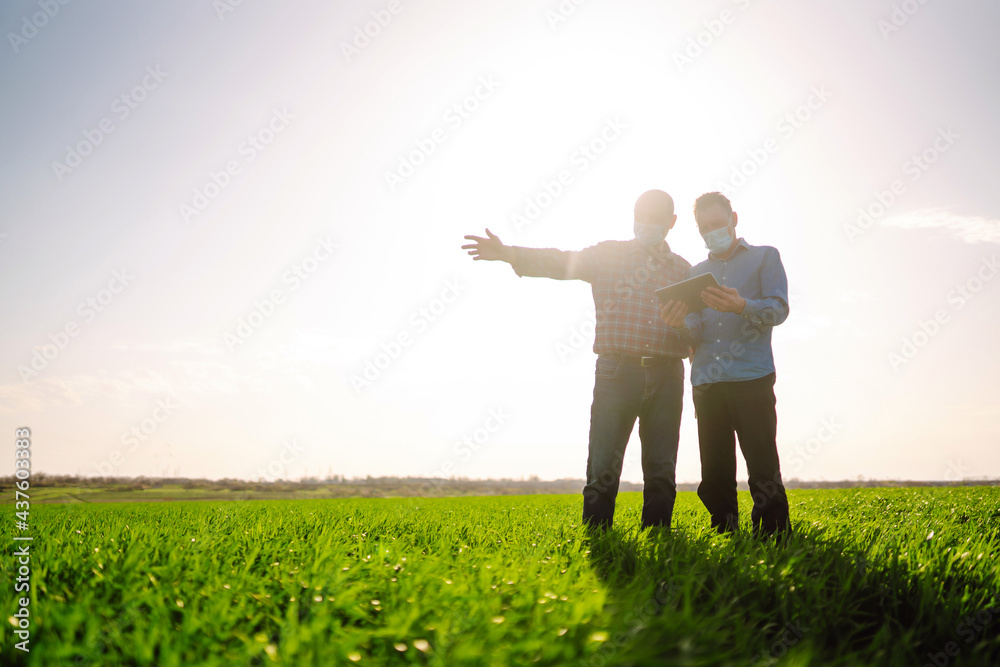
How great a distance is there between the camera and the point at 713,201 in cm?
518

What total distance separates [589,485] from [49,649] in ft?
12.1

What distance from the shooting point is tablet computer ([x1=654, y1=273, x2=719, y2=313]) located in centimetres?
438

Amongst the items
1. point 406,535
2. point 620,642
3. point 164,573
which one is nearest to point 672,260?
point 406,535

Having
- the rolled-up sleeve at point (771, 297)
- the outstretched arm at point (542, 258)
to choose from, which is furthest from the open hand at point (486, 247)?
the rolled-up sleeve at point (771, 297)

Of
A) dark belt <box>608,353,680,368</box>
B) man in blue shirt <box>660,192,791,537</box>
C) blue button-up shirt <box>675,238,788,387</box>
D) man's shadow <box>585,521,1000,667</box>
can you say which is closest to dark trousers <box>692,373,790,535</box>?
man in blue shirt <box>660,192,791,537</box>

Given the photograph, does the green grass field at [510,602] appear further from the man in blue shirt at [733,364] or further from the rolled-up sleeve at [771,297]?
the rolled-up sleeve at [771,297]

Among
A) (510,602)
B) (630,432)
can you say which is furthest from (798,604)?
(630,432)

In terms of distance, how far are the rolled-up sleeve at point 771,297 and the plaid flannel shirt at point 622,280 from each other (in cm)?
72

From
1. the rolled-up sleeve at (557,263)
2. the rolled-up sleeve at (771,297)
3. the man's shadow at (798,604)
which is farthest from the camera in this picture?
the rolled-up sleeve at (557,263)

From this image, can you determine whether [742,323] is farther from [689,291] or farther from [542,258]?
[542,258]

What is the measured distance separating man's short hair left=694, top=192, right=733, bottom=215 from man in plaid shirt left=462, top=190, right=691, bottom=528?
0.32 m

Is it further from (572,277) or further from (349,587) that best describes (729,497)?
(349,587)

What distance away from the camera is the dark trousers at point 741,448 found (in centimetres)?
466

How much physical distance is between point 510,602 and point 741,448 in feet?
10.6
